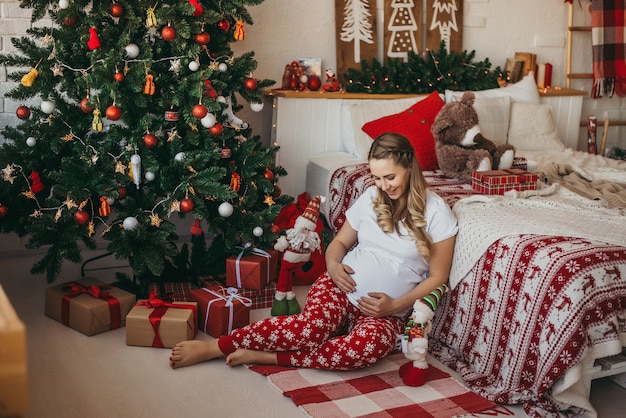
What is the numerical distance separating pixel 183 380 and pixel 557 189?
5.69 ft

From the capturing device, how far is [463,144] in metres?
3.31

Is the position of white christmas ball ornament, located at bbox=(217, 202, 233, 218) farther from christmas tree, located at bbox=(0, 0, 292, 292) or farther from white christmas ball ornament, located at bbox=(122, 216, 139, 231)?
white christmas ball ornament, located at bbox=(122, 216, 139, 231)

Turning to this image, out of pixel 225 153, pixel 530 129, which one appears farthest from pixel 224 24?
pixel 530 129

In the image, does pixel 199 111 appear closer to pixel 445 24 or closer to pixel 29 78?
pixel 29 78

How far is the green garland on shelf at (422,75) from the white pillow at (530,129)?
27 cm

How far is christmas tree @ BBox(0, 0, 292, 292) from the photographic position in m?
2.79

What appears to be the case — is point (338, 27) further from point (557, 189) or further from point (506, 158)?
point (557, 189)

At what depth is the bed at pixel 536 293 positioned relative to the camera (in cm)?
212

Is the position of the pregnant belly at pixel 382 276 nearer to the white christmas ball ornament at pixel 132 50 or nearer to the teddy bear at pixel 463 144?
the teddy bear at pixel 463 144

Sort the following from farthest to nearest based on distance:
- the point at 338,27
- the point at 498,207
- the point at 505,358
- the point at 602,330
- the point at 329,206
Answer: the point at 338,27, the point at 329,206, the point at 498,207, the point at 505,358, the point at 602,330

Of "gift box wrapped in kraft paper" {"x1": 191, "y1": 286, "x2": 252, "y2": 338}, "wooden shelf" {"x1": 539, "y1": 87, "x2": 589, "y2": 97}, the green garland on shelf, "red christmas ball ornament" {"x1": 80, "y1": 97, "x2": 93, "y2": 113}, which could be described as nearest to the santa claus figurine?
"gift box wrapped in kraft paper" {"x1": 191, "y1": 286, "x2": 252, "y2": 338}

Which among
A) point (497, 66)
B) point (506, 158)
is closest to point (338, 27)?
point (497, 66)

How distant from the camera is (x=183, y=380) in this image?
94.2 inches

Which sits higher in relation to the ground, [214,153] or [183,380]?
[214,153]
